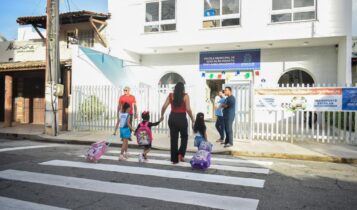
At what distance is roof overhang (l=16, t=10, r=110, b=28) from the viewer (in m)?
15.6

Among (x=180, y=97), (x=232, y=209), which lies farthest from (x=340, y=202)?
(x=180, y=97)

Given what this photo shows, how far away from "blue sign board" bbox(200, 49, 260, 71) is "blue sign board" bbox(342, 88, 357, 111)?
6565 mm

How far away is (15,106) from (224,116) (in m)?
14.0

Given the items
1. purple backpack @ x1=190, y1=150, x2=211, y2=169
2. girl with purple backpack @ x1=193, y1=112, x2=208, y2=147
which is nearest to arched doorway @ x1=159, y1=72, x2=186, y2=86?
girl with purple backpack @ x1=193, y1=112, x2=208, y2=147

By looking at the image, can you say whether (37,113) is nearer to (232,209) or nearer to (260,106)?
(260,106)

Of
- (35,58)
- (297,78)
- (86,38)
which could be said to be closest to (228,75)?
(297,78)

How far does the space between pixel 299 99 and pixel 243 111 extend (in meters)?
1.84

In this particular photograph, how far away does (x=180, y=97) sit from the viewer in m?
6.07

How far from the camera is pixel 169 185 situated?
477 centimetres

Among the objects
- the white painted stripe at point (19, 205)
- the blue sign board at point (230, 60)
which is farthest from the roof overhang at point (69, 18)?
the white painted stripe at point (19, 205)

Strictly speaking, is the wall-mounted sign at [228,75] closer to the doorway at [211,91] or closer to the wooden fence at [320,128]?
the doorway at [211,91]

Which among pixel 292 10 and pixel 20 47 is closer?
pixel 292 10

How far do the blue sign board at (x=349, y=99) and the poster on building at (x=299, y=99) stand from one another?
0.36 feet

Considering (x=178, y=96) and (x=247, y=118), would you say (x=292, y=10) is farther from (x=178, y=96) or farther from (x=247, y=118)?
(x=178, y=96)
